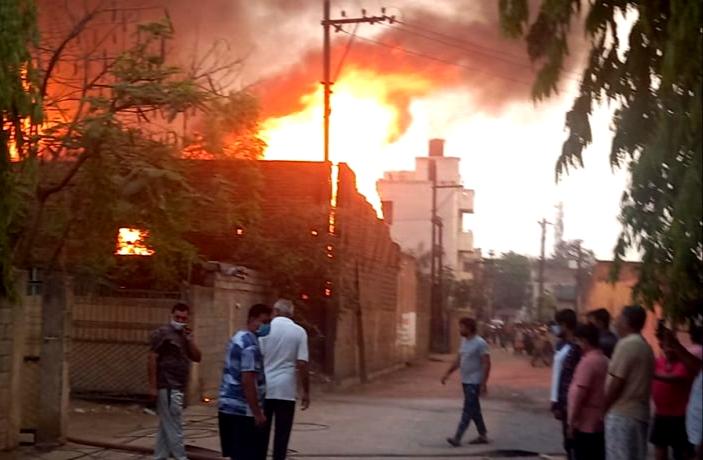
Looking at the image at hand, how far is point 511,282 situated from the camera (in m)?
88.4

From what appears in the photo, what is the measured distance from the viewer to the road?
12289 mm

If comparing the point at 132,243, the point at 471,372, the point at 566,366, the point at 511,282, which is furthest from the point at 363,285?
the point at 511,282

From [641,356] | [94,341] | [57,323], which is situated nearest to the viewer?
[641,356]

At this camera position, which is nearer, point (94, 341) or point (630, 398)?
point (630, 398)

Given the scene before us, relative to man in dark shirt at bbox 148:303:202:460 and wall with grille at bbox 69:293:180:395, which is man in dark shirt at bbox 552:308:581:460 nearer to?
man in dark shirt at bbox 148:303:202:460

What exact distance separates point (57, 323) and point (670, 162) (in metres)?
7.32

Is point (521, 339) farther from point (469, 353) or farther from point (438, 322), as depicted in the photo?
point (469, 353)

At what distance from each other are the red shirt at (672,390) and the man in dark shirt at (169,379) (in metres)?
4.27

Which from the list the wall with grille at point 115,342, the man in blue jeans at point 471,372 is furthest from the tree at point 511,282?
the man in blue jeans at point 471,372

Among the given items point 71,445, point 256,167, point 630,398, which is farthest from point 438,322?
point 630,398

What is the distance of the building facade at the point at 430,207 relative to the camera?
224ft

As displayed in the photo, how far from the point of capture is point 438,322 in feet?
168

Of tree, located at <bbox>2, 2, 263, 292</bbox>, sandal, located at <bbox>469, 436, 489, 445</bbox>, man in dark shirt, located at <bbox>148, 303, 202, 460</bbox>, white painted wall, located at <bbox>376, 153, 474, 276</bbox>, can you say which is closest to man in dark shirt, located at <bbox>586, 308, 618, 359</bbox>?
sandal, located at <bbox>469, 436, 489, 445</bbox>

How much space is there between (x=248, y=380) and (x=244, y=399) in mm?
251
